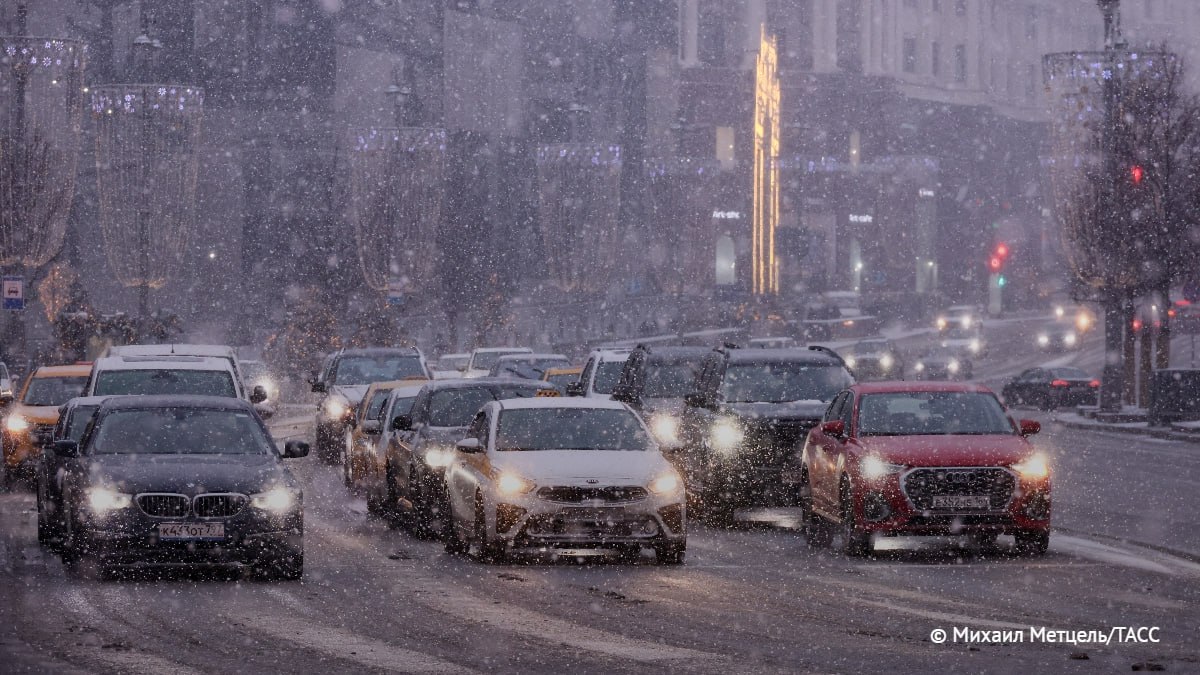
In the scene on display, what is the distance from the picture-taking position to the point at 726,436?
21.2m

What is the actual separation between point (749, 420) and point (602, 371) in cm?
736

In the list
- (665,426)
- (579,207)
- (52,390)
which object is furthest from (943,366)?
(665,426)

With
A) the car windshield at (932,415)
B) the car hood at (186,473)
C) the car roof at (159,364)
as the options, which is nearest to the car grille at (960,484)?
the car windshield at (932,415)

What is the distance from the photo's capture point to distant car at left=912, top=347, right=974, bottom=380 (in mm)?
64062

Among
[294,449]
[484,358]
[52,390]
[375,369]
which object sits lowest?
[484,358]

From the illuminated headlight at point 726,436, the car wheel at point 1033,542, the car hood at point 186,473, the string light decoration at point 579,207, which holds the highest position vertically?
the string light decoration at point 579,207

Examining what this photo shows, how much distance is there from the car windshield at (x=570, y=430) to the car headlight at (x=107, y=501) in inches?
145

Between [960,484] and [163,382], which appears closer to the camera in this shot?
[960,484]

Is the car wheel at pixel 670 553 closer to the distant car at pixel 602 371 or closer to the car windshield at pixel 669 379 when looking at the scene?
the car windshield at pixel 669 379

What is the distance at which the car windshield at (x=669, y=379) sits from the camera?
24.5 m

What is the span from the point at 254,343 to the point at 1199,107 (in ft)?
125

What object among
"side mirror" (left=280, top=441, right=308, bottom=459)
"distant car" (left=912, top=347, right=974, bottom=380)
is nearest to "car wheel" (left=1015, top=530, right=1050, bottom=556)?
"side mirror" (left=280, top=441, right=308, bottom=459)

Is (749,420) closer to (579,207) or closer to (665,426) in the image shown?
(665,426)

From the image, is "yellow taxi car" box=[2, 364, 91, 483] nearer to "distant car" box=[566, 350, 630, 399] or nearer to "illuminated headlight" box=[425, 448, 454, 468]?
"distant car" box=[566, 350, 630, 399]
